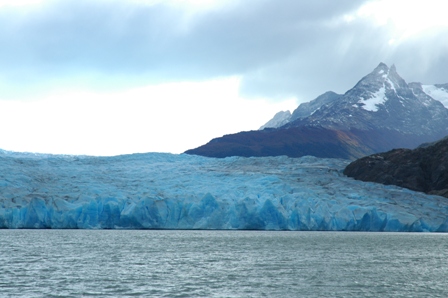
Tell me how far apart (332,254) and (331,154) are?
114 metres

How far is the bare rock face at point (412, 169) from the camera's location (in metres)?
73.6

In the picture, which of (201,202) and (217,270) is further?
(201,202)

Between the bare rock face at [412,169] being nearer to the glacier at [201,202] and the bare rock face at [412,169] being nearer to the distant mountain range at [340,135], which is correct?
the glacier at [201,202]

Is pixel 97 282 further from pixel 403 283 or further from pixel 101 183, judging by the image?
pixel 101 183

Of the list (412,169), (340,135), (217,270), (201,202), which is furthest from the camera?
(340,135)

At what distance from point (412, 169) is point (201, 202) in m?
34.4

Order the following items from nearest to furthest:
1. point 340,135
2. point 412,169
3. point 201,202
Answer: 1. point 201,202
2. point 412,169
3. point 340,135

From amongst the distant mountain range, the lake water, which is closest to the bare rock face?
the lake water

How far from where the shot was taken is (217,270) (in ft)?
92.7

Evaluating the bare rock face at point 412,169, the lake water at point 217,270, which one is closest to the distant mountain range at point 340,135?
the bare rock face at point 412,169

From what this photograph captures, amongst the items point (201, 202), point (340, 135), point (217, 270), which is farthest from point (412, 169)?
point (340, 135)

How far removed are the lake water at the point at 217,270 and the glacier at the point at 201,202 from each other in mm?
7094

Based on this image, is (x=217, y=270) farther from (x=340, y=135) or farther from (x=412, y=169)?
(x=340, y=135)

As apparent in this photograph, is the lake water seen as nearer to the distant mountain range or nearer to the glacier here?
the glacier
